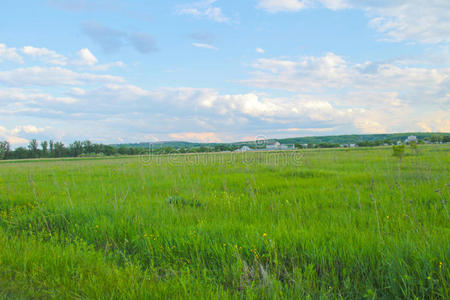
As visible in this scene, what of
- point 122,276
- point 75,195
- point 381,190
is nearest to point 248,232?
point 122,276

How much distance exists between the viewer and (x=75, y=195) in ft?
24.8

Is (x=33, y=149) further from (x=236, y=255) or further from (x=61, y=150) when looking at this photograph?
(x=236, y=255)

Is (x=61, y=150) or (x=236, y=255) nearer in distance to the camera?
(x=236, y=255)

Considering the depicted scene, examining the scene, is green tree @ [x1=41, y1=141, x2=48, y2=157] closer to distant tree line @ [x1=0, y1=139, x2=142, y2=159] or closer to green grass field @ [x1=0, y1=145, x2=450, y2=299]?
distant tree line @ [x1=0, y1=139, x2=142, y2=159]

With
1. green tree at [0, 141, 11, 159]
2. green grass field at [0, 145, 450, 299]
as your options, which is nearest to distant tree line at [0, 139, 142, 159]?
green tree at [0, 141, 11, 159]

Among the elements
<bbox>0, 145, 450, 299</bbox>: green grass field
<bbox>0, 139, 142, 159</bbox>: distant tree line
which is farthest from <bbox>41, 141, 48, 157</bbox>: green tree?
<bbox>0, 145, 450, 299</bbox>: green grass field

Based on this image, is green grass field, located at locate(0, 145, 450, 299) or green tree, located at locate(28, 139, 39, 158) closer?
green grass field, located at locate(0, 145, 450, 299)

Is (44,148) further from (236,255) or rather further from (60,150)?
(236,255)

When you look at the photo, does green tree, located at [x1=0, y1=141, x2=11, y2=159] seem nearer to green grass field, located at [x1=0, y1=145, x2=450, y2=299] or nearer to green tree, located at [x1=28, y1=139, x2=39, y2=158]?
green tree, located at [x1=28, y1=139, x2=39, y2=158]

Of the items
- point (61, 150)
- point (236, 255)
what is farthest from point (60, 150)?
point (236, 255)

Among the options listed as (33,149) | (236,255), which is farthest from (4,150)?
(236,255)

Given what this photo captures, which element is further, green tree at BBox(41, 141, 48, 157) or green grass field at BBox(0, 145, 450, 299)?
green tree at BBox(41, 141, 48, 157)

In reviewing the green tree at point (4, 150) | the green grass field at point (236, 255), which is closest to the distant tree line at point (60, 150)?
the green tree at point (4, 150)

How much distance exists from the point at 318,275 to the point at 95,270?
9.08 ft
